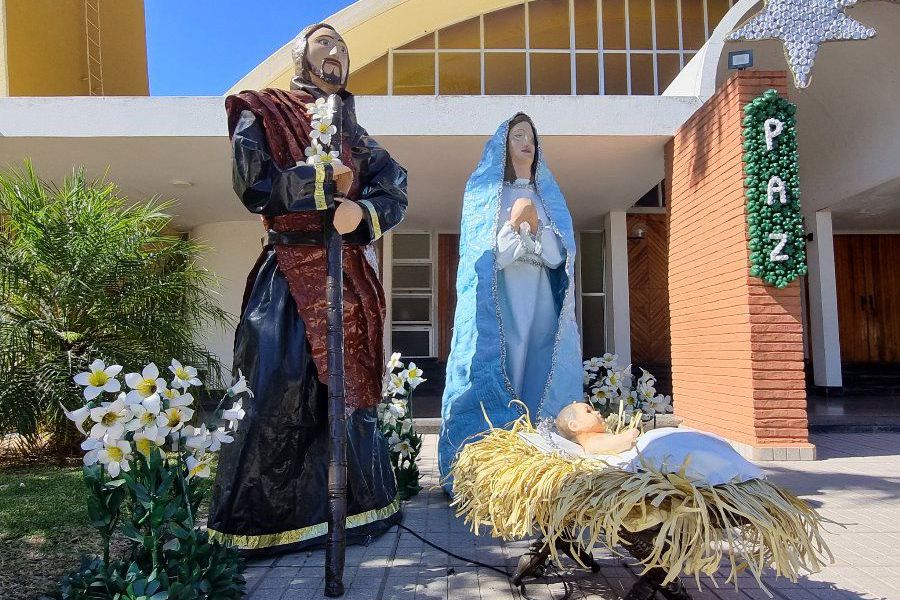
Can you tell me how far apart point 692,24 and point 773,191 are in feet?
28.2

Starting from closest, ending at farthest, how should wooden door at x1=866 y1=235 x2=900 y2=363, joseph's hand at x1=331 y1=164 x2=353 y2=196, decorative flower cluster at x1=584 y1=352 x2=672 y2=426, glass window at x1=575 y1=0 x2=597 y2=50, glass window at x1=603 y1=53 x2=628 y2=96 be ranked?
1. joseph's hand at x1=331 y1=164 x2=353 y2=196
2. decorative flower cluster at x1=584 y1=352 x2=672 y2=426
3. glass window at x1=603 y1=53 x2=628 y2=96
4. glass window at x1=575 y1=0 x2=597 y2=50
5. wooden door at x1=866 y1=235 x2=900 y2=363

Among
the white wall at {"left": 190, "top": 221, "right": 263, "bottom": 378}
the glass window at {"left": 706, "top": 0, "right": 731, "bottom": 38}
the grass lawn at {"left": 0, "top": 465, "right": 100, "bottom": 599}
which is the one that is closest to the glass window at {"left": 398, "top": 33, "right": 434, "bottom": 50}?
the white wall at {"left": 190, "top": 221, "right": 263, "bottom": 378}

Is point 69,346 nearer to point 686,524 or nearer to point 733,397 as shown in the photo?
point 686,524

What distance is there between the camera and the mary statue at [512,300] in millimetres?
3912

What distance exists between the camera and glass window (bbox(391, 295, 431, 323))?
12.3m

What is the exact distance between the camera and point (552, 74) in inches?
491

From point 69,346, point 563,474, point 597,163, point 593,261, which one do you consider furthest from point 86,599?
point 593,261

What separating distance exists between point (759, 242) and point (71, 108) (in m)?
7.39

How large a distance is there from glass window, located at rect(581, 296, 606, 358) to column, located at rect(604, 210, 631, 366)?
1263 mm

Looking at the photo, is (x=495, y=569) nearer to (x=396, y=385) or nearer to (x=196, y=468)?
(x=196, y=468)

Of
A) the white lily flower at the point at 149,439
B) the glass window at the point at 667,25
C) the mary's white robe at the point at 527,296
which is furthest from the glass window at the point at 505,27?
the white lily flower at the point at 149,439

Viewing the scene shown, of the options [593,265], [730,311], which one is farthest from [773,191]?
[593,265]

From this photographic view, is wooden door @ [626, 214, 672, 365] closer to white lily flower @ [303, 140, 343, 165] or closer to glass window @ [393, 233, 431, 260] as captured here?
glass window @ [393, 233, 431, 260]

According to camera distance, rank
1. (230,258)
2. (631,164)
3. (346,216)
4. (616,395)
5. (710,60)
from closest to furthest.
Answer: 1. (346,216)
2. (616,395)
3. (710,60)
4. (631,164)
5. (230,258)
